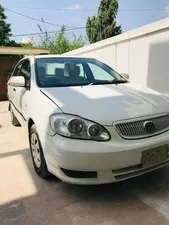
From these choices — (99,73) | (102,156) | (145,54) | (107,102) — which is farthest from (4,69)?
(102,156)

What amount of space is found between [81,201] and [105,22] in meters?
32.1

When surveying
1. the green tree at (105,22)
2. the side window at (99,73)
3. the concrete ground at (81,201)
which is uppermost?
the green tree at (105,22)

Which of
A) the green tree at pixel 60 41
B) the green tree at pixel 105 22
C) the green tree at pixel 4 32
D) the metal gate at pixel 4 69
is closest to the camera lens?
the metal gate at pixel 4 69

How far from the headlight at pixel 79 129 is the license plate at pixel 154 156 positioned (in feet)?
1.33

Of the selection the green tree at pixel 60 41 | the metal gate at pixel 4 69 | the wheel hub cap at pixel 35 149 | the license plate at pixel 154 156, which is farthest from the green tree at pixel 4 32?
the license plate at pixel 154 156

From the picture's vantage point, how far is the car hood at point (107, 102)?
7.64ft

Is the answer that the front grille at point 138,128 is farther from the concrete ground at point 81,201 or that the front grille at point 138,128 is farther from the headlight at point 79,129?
the concrete ground at point 81,201

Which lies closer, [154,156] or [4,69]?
[154,156]

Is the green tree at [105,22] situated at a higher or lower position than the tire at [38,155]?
higher

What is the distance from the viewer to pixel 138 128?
91.6 inches

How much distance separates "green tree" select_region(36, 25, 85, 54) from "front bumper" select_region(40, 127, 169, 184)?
19662 mm

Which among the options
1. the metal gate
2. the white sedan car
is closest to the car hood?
the white sedan car

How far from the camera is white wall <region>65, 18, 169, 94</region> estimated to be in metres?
4.96

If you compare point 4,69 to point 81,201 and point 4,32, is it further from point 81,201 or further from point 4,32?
point 4,32
